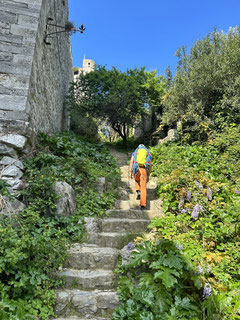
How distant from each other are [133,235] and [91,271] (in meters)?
0.93

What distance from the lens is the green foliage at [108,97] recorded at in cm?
1146

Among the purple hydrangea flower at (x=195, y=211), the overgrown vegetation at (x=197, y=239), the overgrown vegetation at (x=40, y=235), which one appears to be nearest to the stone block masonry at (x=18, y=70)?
the overgrown vegetation at (x=40, y=235)

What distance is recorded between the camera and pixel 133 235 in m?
3.81

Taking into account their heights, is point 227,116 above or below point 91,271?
above

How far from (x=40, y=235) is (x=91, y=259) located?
2.97 feet

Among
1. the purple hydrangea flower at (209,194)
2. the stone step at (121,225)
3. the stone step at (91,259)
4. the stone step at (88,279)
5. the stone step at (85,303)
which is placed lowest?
the stone step at (85,303)

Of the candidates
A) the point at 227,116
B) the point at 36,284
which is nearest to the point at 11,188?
the point at 36,284

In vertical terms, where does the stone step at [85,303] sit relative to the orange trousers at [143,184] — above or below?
below

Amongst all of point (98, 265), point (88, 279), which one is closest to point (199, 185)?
point (98, 265)

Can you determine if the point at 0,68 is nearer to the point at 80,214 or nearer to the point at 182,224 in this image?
the point at 80,214

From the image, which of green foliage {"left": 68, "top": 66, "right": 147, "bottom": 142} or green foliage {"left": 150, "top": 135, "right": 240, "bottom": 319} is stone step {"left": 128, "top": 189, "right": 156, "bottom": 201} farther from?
→ green foliage {"left": 68, "top": 66, "right": 147, "bottom": 142}

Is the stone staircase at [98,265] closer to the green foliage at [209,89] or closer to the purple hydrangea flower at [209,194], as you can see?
the purple hydrangea flower at [209,194]

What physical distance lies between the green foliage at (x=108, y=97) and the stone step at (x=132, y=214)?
7.69m

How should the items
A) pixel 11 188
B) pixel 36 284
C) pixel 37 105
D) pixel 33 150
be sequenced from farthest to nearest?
pixel 37 105 → pixel 33 150 → pixel 11 188 → pixel 36 284
